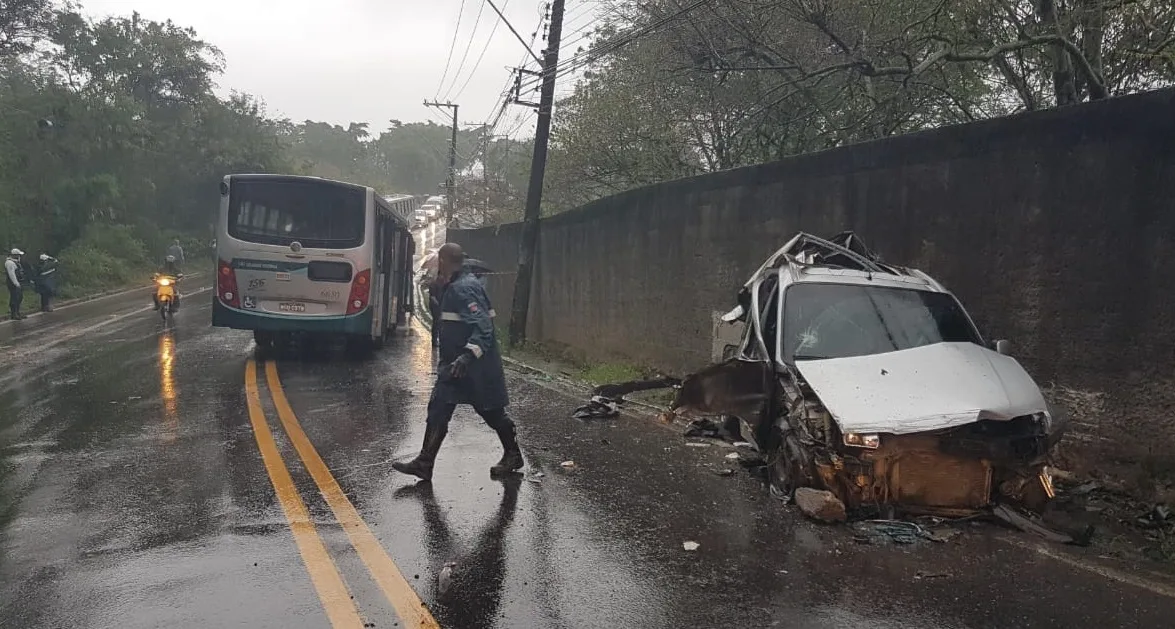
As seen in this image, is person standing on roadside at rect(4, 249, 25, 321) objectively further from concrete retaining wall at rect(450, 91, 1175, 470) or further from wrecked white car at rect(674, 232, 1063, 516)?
wrecked white car at rect(674, 232, 1063, 516)

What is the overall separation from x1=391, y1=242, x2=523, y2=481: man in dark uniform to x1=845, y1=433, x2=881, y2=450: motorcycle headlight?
2660mm

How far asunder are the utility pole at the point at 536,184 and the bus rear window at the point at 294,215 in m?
4.73

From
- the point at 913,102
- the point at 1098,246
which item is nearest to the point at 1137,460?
the point at 1098,246

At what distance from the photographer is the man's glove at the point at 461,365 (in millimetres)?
6137

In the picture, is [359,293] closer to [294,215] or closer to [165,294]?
[294,215]

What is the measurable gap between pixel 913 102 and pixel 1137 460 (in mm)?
7569

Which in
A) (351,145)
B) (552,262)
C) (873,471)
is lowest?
(873,471)

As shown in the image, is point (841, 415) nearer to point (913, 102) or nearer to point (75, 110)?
point (913, 102)

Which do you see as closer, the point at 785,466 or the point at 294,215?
the point at 785,466

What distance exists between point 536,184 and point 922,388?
12476mm

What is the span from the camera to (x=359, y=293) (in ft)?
42.9

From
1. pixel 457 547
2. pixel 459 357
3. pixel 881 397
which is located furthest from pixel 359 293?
pixel 881 397

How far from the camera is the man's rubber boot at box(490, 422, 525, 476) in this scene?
6660mm

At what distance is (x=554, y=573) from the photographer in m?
4.58
